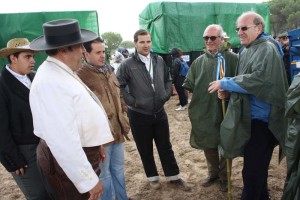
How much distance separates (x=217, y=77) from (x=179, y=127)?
3.65m

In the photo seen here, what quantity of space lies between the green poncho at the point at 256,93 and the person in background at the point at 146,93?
102cm

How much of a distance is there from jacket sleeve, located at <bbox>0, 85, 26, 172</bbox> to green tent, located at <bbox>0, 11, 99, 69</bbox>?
7098 millimetres

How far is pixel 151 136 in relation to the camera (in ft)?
11.5

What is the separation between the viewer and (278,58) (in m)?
2.36

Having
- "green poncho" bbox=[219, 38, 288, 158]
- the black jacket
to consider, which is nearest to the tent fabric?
"green poncho" bbox=[219, 38, 288, 158]

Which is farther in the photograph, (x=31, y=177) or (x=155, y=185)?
(x=155, y=185)

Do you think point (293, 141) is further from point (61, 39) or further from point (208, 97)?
point (61, 39)

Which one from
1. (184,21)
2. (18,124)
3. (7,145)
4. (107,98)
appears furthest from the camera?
(184,21)

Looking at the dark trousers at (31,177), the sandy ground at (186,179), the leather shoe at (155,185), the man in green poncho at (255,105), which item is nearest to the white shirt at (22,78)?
the dark trousers at (31,177)

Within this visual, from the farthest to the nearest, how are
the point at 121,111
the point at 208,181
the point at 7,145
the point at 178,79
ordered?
the point at 178,79
the point at 208,181
the point at 121,111
the point at 7,145

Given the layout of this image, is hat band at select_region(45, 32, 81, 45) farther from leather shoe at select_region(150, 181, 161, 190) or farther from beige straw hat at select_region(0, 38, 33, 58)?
leather shoe at select_region(150, 181, 161, 190)

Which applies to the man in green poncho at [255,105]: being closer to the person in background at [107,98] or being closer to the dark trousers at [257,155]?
the dark trousers at [257,155]

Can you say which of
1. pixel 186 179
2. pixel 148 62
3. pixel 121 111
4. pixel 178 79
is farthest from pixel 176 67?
pixel 121 111

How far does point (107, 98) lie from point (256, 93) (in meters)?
1.44
